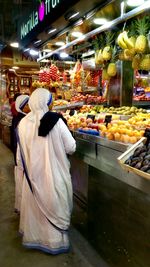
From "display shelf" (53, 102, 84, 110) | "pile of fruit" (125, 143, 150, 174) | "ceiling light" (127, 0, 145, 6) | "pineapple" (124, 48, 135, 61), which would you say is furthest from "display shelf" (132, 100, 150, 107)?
"pile of fruit" (125, 143, 150, 174)

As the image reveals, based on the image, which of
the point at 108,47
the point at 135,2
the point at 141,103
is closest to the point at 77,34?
the point at 108,47

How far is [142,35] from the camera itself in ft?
11.5

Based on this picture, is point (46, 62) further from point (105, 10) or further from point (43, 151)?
point (43, 151)

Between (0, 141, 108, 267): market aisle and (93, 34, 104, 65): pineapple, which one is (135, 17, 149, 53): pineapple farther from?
(0, 141, 108, 267): market aisle

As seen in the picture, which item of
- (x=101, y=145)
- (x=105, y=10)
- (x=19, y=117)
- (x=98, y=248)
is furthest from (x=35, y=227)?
(x=105, y=10)

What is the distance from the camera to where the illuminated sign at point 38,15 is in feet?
12.6

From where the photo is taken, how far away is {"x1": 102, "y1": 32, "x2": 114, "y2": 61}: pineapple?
4.31 metres

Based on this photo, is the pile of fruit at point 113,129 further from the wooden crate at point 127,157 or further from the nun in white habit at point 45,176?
the nun in white habit at point 45,176

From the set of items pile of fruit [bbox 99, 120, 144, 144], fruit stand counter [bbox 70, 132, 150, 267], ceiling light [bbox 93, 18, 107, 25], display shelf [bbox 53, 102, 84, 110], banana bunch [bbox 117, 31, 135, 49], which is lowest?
fruit stand counter [bbox 70, 132, 150, 267]

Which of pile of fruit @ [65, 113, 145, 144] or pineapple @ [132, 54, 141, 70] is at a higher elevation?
pineapple @ [132, 54, 141, 70]

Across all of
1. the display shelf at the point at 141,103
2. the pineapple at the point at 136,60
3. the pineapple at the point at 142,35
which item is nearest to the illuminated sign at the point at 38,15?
the pineapple at the point at 142,35

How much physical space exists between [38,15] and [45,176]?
2.81 meters

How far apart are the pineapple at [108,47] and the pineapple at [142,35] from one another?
0.75 metres

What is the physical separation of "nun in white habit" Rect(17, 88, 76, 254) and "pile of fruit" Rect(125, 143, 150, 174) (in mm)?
787
